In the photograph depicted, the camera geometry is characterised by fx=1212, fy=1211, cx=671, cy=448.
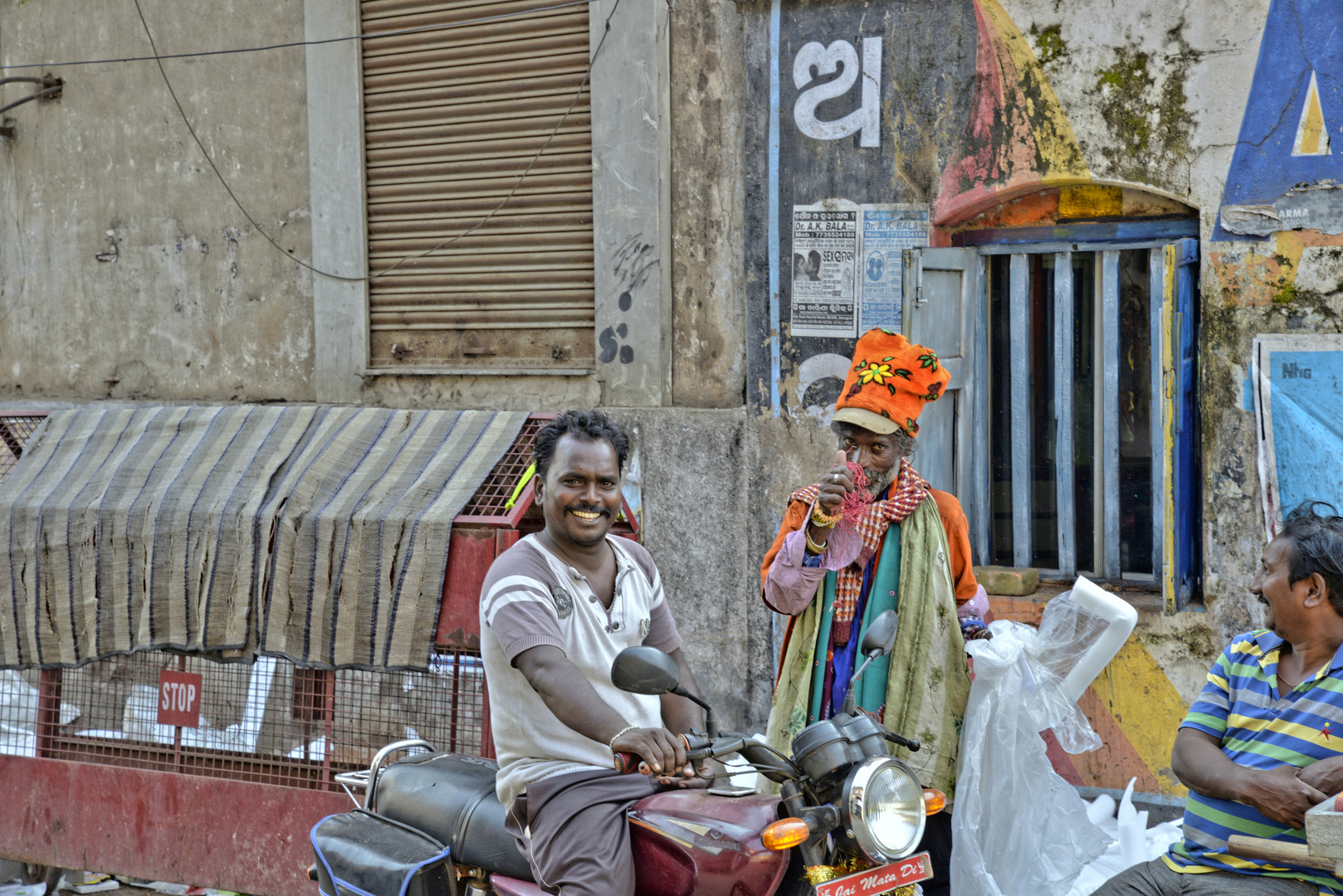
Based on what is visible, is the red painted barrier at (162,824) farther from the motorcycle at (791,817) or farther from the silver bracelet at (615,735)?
the silver bracelet at (615,735)

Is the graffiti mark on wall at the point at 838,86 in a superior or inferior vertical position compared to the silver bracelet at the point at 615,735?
superior

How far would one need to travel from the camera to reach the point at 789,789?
243 centimetres

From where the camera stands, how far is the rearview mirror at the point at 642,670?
7.82ft

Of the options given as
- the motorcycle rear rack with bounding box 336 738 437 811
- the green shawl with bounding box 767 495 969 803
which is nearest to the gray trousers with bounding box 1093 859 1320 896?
the green shawl with bounding box 767 495 969 803

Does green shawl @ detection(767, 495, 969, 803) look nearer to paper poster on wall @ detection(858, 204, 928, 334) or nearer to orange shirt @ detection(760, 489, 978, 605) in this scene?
orange shirt @ detection(760, 489, 978, 605)

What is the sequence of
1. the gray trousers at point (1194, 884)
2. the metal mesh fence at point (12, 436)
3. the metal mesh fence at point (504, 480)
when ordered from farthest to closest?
the metal mesh fence at point (12, 436) → the metal mesh fence at point (504, 480) → the gray trousers at point (1194, 884)

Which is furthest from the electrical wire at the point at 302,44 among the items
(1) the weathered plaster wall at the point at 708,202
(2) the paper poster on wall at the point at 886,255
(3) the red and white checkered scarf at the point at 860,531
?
(3) the red and white checkered scarf at the point at 860,531

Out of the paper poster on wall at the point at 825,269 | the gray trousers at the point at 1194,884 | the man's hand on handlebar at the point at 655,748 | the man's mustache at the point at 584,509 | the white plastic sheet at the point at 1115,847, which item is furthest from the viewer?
the paper poster on wall at the point at 825,269

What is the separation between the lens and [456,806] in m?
3.24

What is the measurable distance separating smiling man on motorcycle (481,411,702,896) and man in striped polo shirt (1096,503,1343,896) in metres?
1.23

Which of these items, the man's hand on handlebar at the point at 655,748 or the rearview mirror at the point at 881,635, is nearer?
the man's hand on handlebar at the point at 655,748

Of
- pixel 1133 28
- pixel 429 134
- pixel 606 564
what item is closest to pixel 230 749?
pixel 606 564

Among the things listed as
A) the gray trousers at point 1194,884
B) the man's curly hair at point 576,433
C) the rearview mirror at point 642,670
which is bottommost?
the gray trousers at point 1194,884

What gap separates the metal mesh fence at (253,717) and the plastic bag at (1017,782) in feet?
5.95
